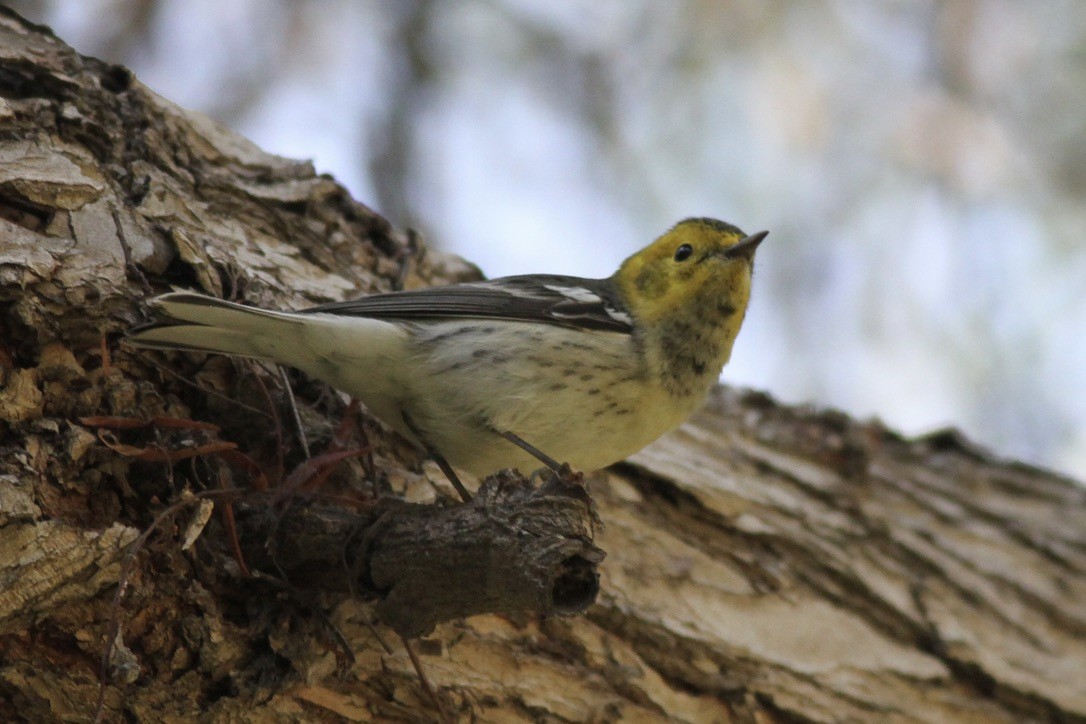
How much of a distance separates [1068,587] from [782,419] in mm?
1510

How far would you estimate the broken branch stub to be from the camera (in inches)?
87.6

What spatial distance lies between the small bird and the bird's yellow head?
4.3 inches

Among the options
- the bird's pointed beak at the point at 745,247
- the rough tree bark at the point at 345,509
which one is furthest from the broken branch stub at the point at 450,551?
the bird's pointed beak at the point at 745,247

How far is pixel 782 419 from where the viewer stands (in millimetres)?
4758

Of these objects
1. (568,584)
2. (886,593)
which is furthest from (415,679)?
(886,593)

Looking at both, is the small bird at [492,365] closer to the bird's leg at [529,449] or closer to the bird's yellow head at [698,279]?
the bird's leg at [529,449]

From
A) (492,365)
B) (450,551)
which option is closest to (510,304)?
(492,365)

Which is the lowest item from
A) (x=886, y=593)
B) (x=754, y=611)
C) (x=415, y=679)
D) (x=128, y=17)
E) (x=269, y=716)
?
(x=269, y=716)

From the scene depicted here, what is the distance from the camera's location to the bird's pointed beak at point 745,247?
3.50 meters

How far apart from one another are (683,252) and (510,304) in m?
0.71

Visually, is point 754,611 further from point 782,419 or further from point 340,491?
point 340,491

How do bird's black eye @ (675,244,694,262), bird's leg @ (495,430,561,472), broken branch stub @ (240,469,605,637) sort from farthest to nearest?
bird's black eye @ (675,244,694,262)
bird's leg @ (495,430,561,472)
broken branch stub @ (240,469,605,637)

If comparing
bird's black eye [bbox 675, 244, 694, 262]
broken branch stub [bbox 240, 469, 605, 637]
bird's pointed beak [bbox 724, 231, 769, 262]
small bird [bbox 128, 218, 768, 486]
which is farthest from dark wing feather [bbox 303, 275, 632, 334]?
broken branch stub [bbox 240, 469, 605, 637]

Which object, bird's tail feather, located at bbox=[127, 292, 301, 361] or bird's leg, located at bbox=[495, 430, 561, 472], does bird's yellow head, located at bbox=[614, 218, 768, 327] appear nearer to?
bird's leg, located at bbox=[495, 430, 561, 472]
